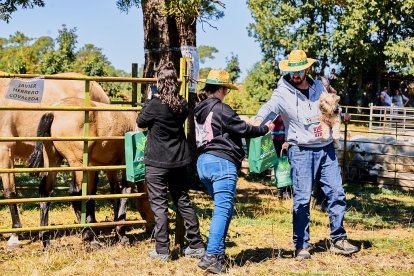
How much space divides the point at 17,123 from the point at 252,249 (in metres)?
3.53

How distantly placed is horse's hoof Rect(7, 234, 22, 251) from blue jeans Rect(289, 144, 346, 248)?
3.01 metres

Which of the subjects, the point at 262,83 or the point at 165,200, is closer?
the point at 165,200

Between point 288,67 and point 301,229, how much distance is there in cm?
165

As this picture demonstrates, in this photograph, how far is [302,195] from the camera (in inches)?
238

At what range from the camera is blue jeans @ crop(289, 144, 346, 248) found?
605 cm

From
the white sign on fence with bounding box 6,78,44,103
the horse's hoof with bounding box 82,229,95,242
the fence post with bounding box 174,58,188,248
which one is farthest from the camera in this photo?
the horse's hoof with bounding box 82,229,95,242

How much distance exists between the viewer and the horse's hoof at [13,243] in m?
6.49

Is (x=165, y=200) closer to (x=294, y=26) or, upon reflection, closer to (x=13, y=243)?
(x=13, y=243)

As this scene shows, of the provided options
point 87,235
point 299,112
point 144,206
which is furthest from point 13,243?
point 299,112

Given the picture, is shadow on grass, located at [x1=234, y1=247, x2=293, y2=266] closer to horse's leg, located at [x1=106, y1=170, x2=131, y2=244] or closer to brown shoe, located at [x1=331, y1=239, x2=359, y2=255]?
brown shoe, located at [x1=331, y1=239, x2=359, y2=255]

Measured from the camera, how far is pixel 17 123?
7824mm

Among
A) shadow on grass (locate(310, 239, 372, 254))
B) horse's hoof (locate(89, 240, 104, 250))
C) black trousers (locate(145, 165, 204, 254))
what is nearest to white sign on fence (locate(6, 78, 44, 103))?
black trousers (locate(145, 165, 204, 254))

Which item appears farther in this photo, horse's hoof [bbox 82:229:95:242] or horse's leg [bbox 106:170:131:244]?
horse's leg [bbox 106:170:131:244]

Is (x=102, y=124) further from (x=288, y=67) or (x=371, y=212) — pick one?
(x=371, y=212)
